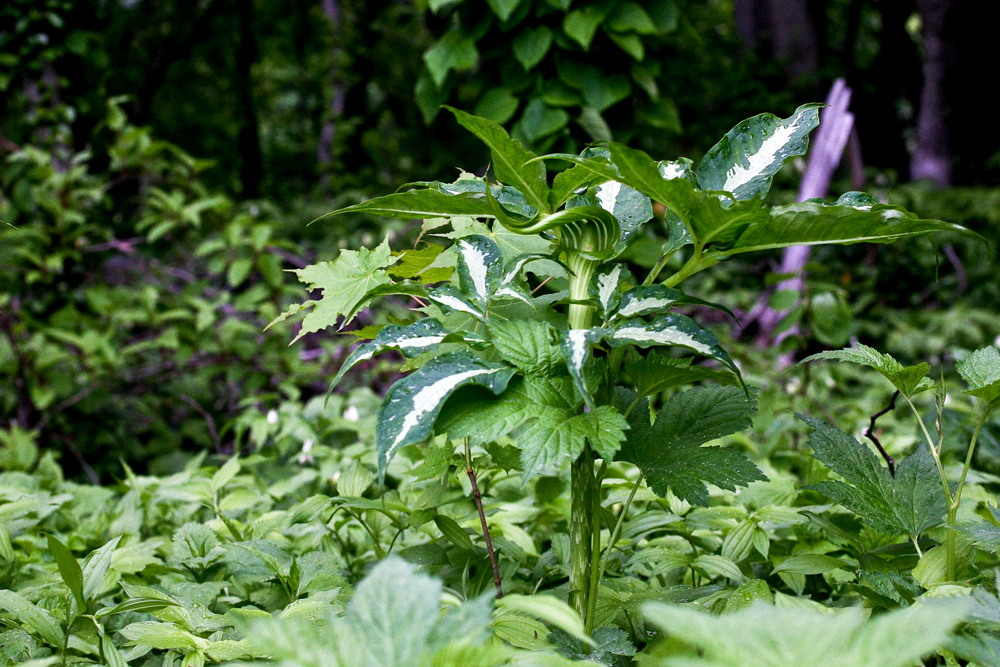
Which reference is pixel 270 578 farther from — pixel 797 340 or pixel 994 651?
pixel 797 340

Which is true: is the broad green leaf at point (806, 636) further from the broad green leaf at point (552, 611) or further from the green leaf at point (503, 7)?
the green leaf at point (503, 7)

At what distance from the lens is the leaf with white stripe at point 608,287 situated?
87 centimetres

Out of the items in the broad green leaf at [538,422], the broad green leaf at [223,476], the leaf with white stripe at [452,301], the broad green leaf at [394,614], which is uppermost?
the leaf with white stripe at [452,301]

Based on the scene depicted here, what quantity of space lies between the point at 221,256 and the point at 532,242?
2717 millimetres

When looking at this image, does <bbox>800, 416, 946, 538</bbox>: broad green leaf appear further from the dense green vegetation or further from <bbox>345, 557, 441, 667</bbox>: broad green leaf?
<bbox>345, 557, 441, 667</bbox>: broad green leaf

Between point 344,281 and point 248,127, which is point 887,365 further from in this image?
point 248,127

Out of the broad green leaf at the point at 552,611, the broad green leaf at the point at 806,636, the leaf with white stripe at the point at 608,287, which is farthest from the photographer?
the leaf with white stripe at the point at 608,287

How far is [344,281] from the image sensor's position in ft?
3.34

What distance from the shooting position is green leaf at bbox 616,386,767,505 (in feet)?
2.98

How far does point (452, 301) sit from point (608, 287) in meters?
0.20

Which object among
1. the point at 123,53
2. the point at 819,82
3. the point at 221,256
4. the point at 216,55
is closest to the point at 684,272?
the point at 221,256

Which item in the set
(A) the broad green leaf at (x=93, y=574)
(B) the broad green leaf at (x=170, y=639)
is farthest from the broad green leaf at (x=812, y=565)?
(A) the broad green leaf at (x=93, y=574)

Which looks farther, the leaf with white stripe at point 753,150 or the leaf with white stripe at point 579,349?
the leaf with white stripe at point 753,150

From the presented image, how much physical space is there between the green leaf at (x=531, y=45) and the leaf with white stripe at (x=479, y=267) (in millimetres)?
1721
